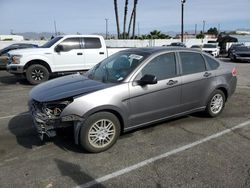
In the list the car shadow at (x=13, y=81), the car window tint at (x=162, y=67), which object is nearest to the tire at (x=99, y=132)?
the car window tint at (x=162, y=67)

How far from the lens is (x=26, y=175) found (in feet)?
12.1

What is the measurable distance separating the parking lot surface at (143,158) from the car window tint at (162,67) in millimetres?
1099

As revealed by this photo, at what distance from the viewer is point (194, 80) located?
5.40 m

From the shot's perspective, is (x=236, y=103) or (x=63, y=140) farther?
(x=236, y=103)

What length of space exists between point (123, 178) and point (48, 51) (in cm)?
809

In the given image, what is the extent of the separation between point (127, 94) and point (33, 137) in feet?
6.49

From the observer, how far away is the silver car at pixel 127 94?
13.6 feet

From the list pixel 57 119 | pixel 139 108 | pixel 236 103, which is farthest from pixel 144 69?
pixel 236 103

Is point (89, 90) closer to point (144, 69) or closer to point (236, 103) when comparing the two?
point (144, 69)

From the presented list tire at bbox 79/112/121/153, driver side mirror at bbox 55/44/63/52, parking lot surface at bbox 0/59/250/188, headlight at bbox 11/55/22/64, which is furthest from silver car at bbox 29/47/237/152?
headlight at bbox 11/55/22/64

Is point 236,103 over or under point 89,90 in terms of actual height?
under

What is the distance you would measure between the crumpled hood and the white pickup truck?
19.5 feet

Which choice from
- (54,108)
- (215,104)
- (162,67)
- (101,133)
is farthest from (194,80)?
(54,108)

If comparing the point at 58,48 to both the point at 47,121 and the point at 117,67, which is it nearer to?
the point at 117,67
